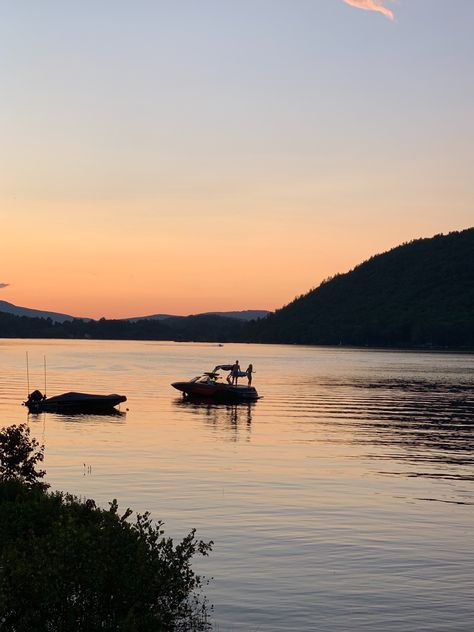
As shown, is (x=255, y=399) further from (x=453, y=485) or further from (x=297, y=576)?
(x=297, y=576)

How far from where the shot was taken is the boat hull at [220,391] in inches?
3374

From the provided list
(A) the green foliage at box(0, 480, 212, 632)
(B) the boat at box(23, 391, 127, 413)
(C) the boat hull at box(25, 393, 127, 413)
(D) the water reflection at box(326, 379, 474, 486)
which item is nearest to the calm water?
(D) the water reflection at box(326, 379, 474, 486)

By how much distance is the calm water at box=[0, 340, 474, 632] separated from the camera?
1886 cm

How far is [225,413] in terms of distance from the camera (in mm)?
73625

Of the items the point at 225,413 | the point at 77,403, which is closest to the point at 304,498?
the point at 77,403

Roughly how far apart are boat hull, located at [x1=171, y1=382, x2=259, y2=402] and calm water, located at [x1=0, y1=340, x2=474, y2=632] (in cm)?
1182

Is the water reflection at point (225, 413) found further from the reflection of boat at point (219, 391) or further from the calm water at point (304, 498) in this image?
the reflection of boat at point (219, 391)

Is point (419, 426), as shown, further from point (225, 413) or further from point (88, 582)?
point (88, 582)

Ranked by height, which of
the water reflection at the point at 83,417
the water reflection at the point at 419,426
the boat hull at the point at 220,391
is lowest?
the water reflection at the point at 419,426

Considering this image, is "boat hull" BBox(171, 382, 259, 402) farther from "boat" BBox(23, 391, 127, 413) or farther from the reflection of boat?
"boat" BBox(23, 391, 127, 413)

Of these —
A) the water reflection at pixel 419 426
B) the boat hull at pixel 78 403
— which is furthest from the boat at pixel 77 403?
the water reflection at pixel 419 426

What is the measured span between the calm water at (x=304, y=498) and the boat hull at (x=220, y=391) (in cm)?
1182

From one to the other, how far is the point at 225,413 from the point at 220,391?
12663 mm

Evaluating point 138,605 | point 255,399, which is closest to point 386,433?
point 255,399
